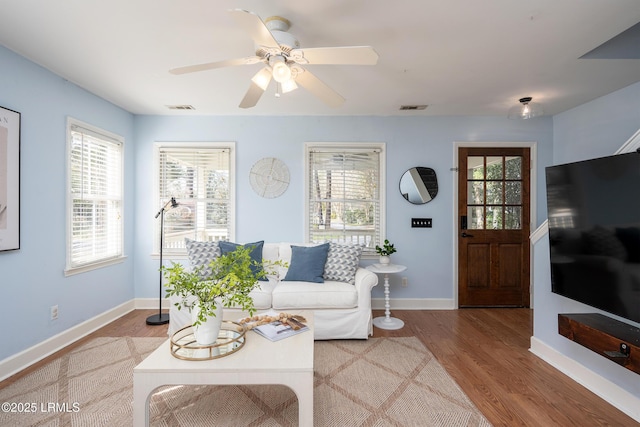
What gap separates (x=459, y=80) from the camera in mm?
2867

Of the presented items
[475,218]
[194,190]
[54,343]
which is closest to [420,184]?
[475,218]

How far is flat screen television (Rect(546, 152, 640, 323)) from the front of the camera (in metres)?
1.74

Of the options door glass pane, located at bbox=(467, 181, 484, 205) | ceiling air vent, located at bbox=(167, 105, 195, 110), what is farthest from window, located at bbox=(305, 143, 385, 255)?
ceiling air vent, located at bbox=(167, 105, 195, 110)

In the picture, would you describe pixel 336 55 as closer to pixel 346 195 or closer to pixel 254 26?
pixel 254 26

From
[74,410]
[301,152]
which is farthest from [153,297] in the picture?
[301,152]

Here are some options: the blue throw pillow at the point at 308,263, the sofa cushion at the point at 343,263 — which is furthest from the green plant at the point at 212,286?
the sofa cushion at the point at 343,263

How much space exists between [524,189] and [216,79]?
386 centimetres

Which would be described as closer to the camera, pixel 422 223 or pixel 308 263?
pixel 308 263

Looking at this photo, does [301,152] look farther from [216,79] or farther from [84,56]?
[84,56]

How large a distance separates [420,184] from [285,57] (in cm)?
263

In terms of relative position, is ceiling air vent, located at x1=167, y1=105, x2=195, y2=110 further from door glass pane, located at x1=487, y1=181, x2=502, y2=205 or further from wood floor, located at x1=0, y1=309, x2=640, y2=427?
door glass pane, located at x1=487, y1=181, x2=502, y2=205

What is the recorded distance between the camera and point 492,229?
3.96 meters

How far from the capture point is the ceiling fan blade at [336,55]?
1.65 metres

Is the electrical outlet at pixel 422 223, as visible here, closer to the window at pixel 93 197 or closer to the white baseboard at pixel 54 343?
the window at pixel 93 197
